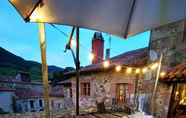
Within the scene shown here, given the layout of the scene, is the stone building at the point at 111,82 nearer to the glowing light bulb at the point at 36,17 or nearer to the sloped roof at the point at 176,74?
the sloped roof at the point at 176,74

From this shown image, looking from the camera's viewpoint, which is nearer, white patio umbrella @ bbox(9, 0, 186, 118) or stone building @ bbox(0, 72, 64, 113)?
white patio umbrella @ bbox(9, 0, 186, 118)

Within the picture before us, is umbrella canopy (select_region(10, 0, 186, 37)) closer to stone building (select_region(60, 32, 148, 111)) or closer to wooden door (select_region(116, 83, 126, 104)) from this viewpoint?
stone building (select_region(60, 32, 148, 111))

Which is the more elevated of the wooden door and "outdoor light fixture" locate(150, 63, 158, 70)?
"outdoor light fixture" locate(150, 63, 158, 70)

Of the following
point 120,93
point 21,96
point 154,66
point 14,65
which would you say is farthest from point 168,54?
point 14,65

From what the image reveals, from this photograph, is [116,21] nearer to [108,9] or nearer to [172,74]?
[108,9]

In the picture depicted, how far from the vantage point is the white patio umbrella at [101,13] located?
68.5 inches

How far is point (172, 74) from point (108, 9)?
12.0ft

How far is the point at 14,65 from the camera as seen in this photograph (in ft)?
62.1

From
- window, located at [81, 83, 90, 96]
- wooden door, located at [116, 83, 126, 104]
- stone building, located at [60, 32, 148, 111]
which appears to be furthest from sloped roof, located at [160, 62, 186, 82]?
window, located at [81, 83, 90, 96]

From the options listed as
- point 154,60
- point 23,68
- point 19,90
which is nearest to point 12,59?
point 23,68

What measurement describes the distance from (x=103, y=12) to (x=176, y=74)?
353 centimetres

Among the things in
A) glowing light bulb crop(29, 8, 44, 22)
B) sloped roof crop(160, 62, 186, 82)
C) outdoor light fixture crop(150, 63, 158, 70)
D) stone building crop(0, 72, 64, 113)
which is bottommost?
stone building crop(0, 72, 64, 113)

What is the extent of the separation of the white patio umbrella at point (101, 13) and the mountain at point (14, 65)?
1556 cm

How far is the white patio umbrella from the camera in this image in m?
1.74
